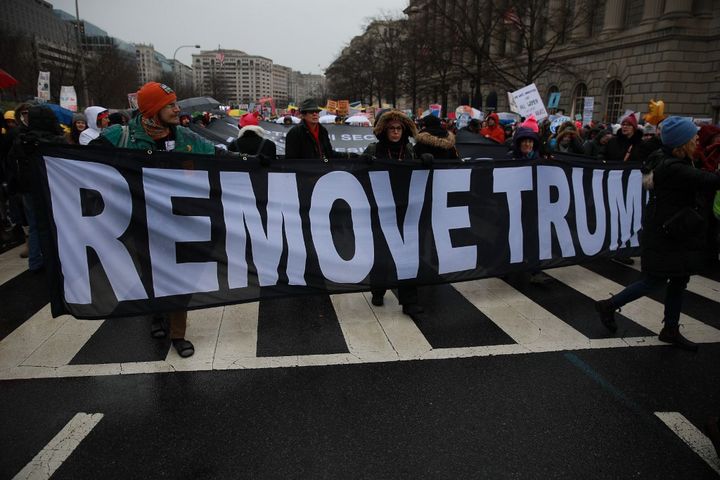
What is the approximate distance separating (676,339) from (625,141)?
198 inches

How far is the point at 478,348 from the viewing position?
4.17 meters

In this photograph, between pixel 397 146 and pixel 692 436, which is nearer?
pixel 692 436

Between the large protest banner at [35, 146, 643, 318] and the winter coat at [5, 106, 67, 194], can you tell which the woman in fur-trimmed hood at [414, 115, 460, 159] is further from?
the winter coat at [5, 106, 67, 194]

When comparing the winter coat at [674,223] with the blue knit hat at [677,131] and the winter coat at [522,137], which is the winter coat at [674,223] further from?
the winter coat at [522,137]

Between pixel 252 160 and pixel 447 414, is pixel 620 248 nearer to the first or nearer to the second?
pixel 447 414

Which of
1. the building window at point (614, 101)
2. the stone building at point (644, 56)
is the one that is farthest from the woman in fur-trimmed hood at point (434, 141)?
the building window at point (614, 101)

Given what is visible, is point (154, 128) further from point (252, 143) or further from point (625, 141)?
point (625, 141)

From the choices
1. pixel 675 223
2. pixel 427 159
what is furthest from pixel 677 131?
pixel 427 159

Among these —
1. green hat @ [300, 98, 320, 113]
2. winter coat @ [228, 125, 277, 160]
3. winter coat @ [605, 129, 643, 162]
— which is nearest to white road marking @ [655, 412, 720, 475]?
green hat @ [300, 98, 320, 113]

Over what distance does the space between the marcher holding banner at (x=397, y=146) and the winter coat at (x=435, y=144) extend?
12cm

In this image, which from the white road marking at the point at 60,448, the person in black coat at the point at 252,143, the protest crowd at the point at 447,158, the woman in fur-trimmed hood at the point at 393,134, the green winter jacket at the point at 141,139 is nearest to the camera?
the white road marking at the point at 60,448

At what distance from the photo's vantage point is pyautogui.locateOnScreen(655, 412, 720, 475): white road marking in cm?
276

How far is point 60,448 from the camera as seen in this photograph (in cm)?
278

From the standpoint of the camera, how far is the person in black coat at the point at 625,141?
26.2 ft
